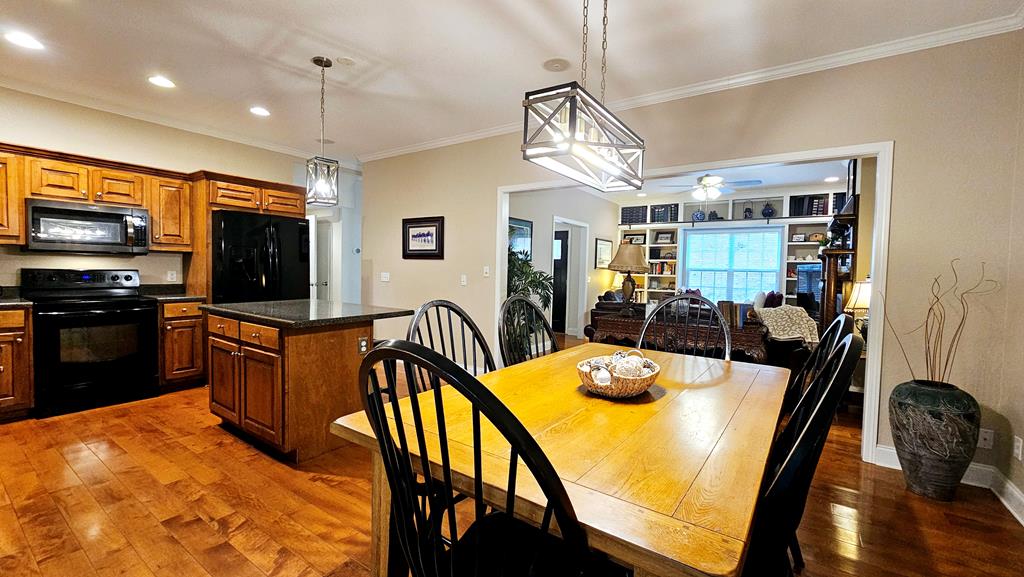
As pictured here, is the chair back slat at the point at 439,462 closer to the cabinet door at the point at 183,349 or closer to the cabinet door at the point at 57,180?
the cabinet door at the point at 183,349

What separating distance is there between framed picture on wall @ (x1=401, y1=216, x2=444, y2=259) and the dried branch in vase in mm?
3938

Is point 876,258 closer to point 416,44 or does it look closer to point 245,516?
point 416,44

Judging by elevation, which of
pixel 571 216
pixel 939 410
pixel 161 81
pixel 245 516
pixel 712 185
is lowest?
pixel 245 516

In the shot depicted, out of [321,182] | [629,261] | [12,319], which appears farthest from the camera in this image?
[629,261]

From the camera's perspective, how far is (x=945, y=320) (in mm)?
2557

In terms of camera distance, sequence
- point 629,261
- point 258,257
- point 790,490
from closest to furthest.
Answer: point 790,490 < point 258,257 < point 629,261

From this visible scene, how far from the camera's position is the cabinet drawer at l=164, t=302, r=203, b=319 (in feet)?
12.5

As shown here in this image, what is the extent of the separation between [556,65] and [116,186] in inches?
147

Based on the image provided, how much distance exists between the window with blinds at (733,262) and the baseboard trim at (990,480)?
5.58 meters

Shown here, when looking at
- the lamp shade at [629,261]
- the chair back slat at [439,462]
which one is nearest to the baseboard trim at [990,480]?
the chair back slat at [439,462]

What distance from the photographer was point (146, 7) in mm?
2438

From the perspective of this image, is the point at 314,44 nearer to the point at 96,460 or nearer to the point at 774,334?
the point at 96,460

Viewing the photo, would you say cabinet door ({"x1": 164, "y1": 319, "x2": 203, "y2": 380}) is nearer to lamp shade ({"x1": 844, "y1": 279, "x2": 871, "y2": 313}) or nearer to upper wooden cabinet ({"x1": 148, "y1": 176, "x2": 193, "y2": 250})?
upper wooden cabinet ({"x1": 148, "y1": 176, "x2": 193, "y2": 250})

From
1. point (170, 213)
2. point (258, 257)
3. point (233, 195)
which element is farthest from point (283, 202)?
point (170, 213)
